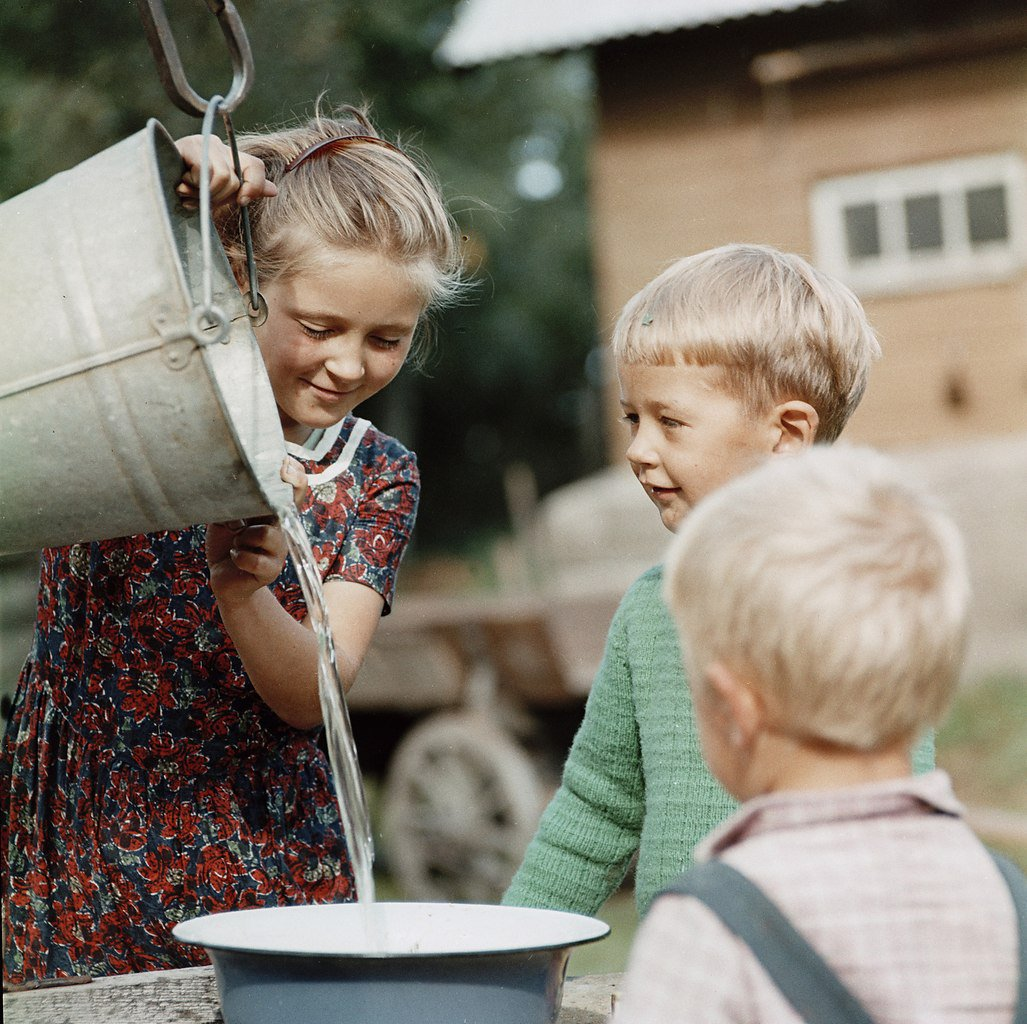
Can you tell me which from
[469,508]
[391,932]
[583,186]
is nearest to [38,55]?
[391,932]

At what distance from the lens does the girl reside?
63.5 inches

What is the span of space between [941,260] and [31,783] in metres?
7.43

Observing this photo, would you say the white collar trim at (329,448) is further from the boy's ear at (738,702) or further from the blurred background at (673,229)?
the blurred background at (673,229)

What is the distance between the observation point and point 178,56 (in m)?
1.27

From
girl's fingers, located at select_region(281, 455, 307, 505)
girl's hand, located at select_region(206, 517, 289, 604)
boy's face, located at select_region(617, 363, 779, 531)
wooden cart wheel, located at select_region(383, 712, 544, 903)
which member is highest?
boy's face, located at select_region(617, 363, 779, 531)

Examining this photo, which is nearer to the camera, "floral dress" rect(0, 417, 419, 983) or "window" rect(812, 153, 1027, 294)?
"floral dress" rect(0, 417, 419, 983)

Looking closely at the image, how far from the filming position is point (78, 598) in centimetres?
169

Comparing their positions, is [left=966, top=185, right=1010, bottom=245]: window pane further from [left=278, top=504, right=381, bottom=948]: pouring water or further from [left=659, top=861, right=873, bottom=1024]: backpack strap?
[left=659, top=861, right=873, bottom=1024]: backpack strap

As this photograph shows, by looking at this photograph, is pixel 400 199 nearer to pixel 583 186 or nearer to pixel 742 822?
pixel 742 822

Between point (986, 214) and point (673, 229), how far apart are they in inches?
67.2

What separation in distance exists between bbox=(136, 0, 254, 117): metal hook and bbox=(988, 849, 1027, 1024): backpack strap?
2.76 feet

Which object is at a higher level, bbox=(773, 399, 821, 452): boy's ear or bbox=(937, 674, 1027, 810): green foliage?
bbox=(773, 399, 821, 452): boy's ear

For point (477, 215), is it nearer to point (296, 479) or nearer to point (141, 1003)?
point (296, 479)

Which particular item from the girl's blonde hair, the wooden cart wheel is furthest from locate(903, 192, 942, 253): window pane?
the girl's blonde hair
